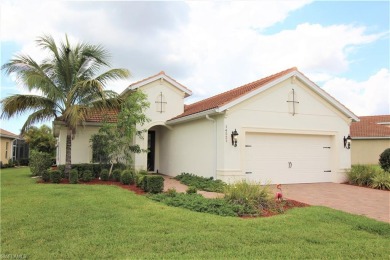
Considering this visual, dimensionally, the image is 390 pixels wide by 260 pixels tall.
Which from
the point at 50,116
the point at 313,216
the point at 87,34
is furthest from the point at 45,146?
the point at 313,216

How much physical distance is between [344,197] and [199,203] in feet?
19.2

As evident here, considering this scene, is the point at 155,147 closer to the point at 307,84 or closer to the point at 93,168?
the point at 93,168

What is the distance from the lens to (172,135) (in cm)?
1808

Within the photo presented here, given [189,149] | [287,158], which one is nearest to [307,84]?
[287,158]

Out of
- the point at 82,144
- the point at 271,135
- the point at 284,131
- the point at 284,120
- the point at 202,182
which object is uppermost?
the point at 284,120

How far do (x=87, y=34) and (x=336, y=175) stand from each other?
14.0 meters

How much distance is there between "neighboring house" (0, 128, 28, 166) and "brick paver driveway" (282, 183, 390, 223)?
25885mm

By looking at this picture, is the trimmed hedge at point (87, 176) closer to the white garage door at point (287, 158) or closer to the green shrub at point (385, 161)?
the white garage door at point (287, 158)

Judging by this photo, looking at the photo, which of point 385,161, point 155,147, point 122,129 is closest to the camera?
point 122,129

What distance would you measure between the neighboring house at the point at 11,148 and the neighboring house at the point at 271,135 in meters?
18.1

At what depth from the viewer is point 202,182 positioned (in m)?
13.1

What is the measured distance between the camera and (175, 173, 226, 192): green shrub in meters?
11.9

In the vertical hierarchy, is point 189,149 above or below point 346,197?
above

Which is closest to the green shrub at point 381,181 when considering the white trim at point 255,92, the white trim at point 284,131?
the white trim at point 284,131
